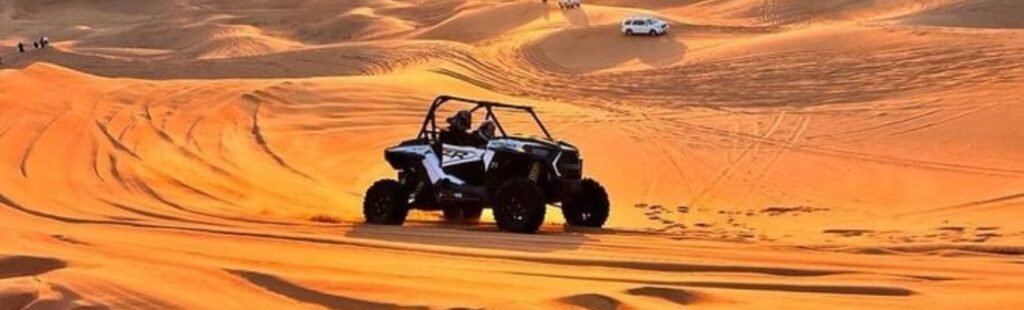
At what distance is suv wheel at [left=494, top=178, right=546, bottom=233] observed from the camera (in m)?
11.7

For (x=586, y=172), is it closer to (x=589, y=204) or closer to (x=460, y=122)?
(x=589, y=204)

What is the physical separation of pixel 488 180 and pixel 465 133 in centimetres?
64

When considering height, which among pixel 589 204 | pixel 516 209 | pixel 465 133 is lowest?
pixel 516 209

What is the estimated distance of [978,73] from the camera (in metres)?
27.3

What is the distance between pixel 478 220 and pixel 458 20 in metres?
42.9

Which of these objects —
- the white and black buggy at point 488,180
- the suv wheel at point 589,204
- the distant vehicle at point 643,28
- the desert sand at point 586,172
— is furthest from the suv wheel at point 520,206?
the distant vehicle at point 643,28

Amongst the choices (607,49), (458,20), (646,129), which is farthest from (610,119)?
(458,20)

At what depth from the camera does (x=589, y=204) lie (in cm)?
1275

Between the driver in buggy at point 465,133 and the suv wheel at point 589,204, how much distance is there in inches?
38.7

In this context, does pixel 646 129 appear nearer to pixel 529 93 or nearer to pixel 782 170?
pixel 782 170

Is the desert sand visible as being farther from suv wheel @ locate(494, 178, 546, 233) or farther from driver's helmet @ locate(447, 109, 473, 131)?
driver's helmet @ locate(447, 109, 473, 131)

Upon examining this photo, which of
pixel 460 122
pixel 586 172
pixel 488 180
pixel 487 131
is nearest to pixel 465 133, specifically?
pixel 460 122

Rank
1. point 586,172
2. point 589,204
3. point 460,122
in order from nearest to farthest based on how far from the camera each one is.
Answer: point 589,204 → point 460,122 → point 586,172

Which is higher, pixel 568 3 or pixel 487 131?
pixel 568 3
